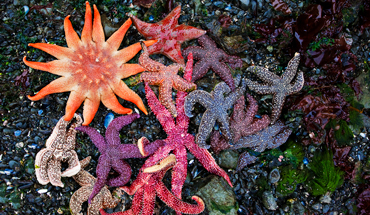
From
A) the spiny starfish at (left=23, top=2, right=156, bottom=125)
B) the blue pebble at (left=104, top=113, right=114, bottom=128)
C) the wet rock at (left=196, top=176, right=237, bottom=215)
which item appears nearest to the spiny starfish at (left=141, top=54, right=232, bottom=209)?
the wet rock at (left=196, top=176, right=237, bottom=215)

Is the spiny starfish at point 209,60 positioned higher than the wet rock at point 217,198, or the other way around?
the spiny starfish at point 209,60

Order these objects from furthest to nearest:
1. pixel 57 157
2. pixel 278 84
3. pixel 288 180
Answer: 1. pixel 288 180
2. pixel 278 84
3. pixel 57 157

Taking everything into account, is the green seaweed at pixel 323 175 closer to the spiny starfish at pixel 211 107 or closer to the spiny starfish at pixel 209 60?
the spiny starfish at pixel 211 107

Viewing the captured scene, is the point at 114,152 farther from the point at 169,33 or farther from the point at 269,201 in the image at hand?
the point at 269,201

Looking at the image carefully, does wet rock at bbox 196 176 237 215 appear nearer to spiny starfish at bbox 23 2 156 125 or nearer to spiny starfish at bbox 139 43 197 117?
spiny starfish at bbox 139 43 197 117

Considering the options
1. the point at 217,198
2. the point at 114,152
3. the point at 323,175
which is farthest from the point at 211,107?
the point at 323,175

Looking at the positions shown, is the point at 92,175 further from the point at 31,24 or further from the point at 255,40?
the point at 255,40

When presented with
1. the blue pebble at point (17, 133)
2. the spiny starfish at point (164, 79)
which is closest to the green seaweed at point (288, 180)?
the spiny starfish at point (164, 79)
